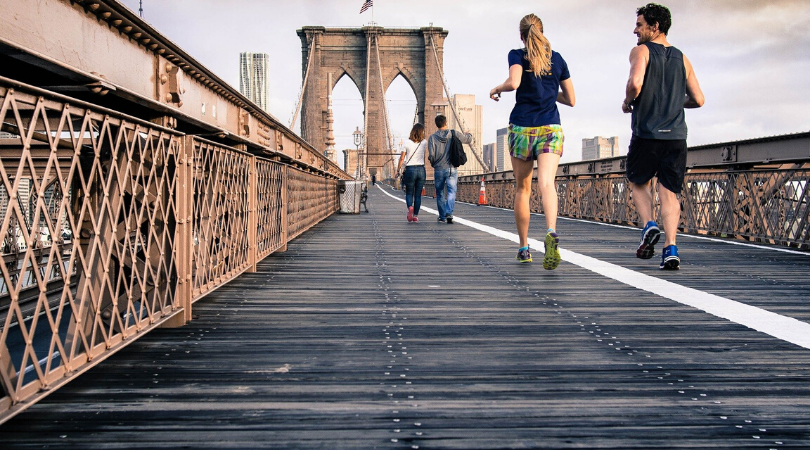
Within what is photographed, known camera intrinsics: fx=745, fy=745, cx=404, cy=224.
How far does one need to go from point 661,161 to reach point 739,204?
9.75 feet

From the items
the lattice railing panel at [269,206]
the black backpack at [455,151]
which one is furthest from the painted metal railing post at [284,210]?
the black backpack at [455,151]

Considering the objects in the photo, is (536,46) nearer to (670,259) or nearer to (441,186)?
(670,259)

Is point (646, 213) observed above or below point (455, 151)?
below

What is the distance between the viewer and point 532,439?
172 cm

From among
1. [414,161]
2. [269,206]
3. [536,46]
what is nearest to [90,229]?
[269,206]

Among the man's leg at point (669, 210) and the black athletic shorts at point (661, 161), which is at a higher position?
the black athletic shorts at point (661, 161)

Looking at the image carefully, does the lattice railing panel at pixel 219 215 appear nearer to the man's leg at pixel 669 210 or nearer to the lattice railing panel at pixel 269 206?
the lattice railing panel at pixel 269 206

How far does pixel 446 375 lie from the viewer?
89.4 inches

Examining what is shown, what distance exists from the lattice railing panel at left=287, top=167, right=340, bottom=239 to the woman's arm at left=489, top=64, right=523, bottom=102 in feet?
8.68

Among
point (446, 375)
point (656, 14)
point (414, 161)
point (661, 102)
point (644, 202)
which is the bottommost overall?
point (446, 375)

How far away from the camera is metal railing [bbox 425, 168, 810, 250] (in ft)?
21.5

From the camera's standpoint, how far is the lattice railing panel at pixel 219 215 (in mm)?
3434

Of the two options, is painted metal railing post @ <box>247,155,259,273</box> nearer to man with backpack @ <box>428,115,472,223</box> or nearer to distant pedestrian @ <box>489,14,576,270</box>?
distant pedestrian @ <box>489,14,576,270</box>

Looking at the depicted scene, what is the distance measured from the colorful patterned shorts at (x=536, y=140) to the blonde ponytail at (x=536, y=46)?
393 mm
